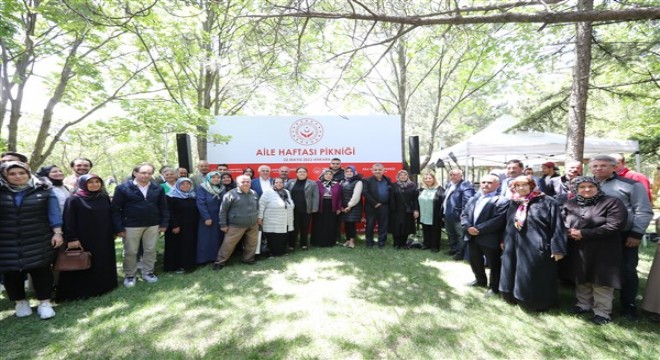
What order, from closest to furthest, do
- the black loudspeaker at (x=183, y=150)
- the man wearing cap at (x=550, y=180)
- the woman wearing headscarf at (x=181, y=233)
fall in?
1. the man wearing cap at (x=550, y=180)
2. the woman wearing headscarf at (x=181, y=233)
3. the black loudspeaker at (x=183, y=150)

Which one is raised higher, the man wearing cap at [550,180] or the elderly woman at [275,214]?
the man wearing cap at [550,180]

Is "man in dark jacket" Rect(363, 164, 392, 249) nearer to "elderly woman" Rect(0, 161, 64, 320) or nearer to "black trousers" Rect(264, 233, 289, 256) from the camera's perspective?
"black trousers" Rect(264, 233, 289, 256)

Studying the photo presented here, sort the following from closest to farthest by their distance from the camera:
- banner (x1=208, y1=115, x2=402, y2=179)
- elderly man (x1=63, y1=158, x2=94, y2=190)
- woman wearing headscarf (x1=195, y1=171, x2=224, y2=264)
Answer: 1. elderly man (x1=63, y1=158, x2=94, y2=190)
2. woman wearing headscarf (x1=195, y1=171, x2=224, y2=264)
3. banner (x1=208, y1=115, x2=402, y2=179)

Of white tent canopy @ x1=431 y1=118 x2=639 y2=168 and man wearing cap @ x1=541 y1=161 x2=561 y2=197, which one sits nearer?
man wearing cap @ x1=541 y1=161 x2=561 y2=197

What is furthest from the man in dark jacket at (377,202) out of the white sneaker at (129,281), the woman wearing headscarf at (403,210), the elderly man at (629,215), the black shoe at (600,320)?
the white sneaker at (129,281)

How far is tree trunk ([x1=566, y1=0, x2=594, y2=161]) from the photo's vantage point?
424 cm

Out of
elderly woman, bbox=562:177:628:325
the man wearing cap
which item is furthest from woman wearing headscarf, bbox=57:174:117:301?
the man wearing cap

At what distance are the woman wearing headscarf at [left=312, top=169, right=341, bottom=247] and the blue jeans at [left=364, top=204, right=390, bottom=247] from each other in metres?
0.64

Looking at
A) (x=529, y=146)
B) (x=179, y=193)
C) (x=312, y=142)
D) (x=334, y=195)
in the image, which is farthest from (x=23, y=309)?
(x=529, y=146)

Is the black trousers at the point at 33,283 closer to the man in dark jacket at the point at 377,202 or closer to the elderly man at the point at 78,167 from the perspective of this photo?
the elderly man at the point at 78,167

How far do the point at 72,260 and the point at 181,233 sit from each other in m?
1.40

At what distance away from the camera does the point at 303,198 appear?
5.76 meters

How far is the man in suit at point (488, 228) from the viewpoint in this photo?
11.7ft

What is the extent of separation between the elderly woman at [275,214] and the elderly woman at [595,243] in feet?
12.7
